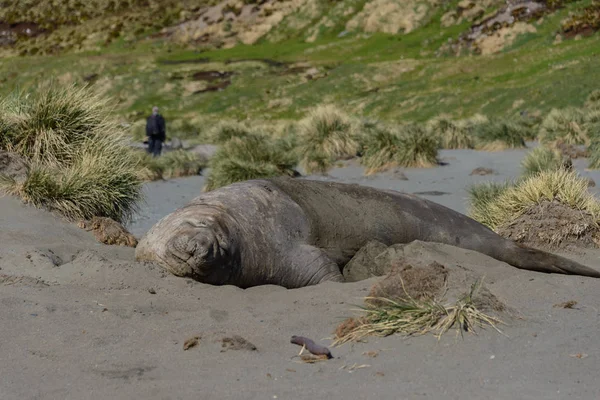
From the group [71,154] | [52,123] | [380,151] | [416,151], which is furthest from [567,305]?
[380,151]

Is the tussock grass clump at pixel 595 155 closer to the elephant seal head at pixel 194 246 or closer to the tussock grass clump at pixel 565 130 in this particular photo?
the tussock grass clump at pixel 565 130

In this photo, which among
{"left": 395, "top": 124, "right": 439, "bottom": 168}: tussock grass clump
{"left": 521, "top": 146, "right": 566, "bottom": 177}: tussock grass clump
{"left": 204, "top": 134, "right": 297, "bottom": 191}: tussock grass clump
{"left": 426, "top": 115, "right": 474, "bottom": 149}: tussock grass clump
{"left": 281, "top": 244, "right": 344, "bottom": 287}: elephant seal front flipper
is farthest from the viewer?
{"left": 426, "top": 115, "right": 474, "bottom": 149}: tussock grass clump

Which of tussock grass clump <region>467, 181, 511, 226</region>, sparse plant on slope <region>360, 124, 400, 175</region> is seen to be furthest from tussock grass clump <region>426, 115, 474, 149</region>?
tussock grass clump <region>467, 181, 511, 226</region>

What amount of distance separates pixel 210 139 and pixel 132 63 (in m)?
47.7

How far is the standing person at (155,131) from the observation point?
2388cm

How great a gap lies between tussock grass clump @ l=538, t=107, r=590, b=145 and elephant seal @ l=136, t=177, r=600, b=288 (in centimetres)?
1323

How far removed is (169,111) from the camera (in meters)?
57.7

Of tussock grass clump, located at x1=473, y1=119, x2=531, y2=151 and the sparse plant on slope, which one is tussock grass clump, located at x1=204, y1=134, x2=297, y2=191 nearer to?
the sparse plant on slope

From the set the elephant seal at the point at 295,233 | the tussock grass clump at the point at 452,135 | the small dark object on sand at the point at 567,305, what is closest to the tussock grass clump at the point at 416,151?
the tussock grass clump at the point at 452,135

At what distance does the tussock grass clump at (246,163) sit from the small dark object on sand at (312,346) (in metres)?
10.2

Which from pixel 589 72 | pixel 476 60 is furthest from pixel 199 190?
pixel 476 60

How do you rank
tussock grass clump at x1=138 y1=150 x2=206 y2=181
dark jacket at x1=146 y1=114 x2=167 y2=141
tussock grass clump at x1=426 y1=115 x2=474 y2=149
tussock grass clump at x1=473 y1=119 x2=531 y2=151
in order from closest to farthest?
1. tussock grass clump at x1=138 y1=150 x2=206 y2=181
2. tussock grass clump at x1=473 y1=119 x2=531 y2=151
3. tussock grass clump at x1=426 y1=115 x2=474 y2=149
4. dark jacket at x1=146 y1=114 x2=167 y2=141

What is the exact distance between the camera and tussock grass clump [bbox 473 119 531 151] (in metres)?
21.3

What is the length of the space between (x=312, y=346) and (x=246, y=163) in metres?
11.3
